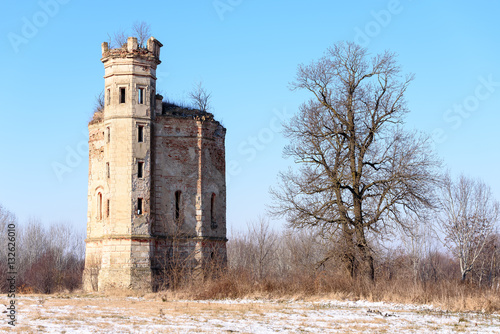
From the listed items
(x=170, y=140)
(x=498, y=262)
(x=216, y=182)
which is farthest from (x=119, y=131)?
(x=498, y=262)

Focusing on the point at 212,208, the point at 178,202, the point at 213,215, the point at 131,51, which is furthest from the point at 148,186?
the point at 131,51

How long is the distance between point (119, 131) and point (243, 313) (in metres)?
15.3

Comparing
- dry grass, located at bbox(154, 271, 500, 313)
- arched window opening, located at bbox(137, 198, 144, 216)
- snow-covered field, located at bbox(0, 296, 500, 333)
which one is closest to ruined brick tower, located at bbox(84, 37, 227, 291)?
arched window opening, located at bbox(137, 198, 144, 216)

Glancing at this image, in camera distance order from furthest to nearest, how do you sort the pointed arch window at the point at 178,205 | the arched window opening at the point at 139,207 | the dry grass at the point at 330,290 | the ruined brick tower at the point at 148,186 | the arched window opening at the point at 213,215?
the arched window opening at the point at 213,215 < the pointed arch window at the point at 178,205 < the arched window opening at the point at 139,207 < the ruined brick tower at the point at 148,186 < the dry grass at the point at 330,290

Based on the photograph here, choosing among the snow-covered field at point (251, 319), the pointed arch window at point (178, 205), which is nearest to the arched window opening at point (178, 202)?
the pointed arch window at point (178, 205)

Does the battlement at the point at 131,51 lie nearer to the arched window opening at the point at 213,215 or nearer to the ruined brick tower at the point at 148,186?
the ruined brick tower at the point at 148,186

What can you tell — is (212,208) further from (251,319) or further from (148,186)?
(251,319)

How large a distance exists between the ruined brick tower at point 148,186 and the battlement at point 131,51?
0.05m

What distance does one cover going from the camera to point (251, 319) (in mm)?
14336

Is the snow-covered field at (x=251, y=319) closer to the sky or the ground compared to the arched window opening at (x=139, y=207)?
closer to the ground

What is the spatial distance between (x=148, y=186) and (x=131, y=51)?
694 cm

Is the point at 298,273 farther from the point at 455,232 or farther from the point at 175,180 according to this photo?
the point at 455,232

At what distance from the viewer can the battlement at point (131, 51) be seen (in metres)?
28.6

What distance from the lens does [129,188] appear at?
2784cm
